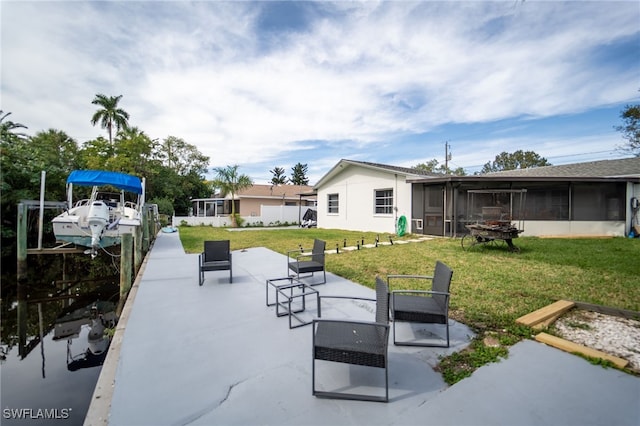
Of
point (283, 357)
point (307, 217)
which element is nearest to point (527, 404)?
point (283, 357)

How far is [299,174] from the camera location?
2598 inches

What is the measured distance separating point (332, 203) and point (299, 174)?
46.5m

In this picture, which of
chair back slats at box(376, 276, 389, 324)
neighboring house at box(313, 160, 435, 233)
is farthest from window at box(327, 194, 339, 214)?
chair back slats at box(376, 276, 389, 324)

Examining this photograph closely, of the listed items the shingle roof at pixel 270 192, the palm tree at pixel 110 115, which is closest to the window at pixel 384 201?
the shingle roof at pixel 270 192

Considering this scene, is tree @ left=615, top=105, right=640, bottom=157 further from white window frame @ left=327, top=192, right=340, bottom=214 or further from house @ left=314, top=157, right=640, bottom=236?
white window frame @ left=327, top=192, right=340, bottom=214

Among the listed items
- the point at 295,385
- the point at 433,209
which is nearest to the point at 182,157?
the point at 433,209

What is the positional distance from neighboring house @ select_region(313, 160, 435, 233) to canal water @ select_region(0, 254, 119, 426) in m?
12.5

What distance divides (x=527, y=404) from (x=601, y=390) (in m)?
0.76

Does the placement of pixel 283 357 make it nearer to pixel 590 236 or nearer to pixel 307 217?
pixel 590 236

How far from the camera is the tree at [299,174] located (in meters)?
65.8

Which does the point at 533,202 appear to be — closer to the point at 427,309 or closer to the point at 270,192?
the point at 427,309

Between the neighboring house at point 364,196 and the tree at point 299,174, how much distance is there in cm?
4494

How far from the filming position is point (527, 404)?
2336 mm

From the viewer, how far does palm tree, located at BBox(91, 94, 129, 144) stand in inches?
1203
